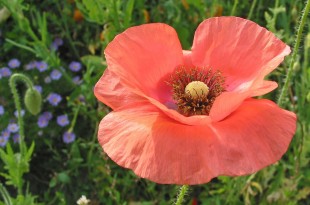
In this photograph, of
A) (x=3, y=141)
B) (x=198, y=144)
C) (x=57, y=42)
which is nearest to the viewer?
(x=198, y=144)

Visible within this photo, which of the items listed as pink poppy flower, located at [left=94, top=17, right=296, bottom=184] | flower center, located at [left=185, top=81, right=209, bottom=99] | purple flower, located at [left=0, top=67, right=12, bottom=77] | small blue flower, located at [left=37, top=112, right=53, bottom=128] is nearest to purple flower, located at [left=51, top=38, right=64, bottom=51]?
purple flower, located at [left=0, top=67, right=12, bottom=77]

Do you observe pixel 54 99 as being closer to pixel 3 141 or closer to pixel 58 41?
pixel 3 141

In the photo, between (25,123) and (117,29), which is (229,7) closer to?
(117,29)

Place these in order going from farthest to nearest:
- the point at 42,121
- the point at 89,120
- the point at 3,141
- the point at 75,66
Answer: the point at 75,66 < the point at 89,120 < the point at 42,121 < the point at 3,141

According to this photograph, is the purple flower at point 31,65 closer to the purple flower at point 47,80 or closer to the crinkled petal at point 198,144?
the purple flower at point 47,80

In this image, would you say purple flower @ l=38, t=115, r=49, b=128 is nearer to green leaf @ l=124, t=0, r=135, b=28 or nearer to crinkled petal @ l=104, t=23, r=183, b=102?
green leaf @ l=124, t=0, r=135, b=28

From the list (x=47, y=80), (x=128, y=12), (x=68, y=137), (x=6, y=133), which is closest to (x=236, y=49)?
(x=128, y=12)

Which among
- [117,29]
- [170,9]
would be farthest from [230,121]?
[170,9]
